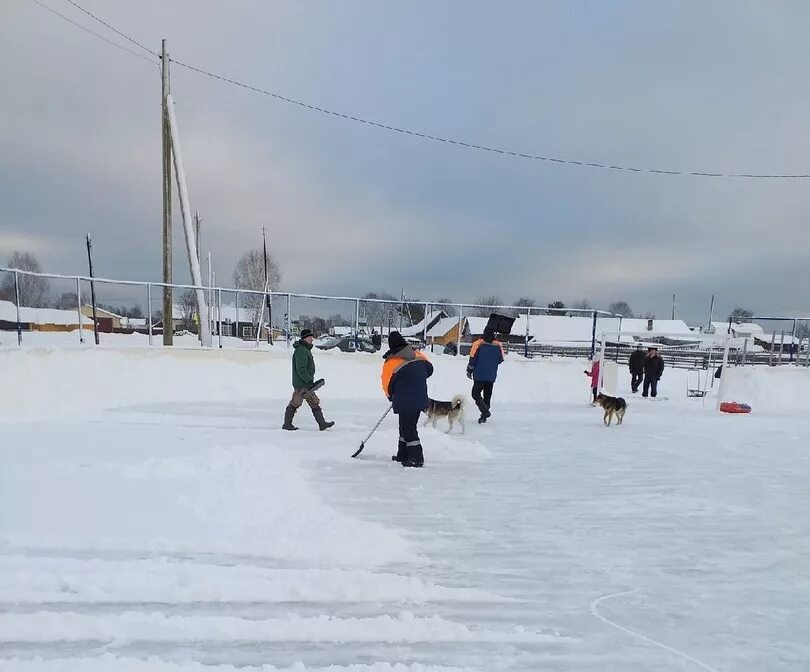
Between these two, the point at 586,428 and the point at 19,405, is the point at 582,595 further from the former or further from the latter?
the point at 19,405

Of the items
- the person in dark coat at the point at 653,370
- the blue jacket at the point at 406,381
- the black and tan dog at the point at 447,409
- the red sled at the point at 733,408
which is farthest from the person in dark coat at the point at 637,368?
the blue jacket at the point at 406,381

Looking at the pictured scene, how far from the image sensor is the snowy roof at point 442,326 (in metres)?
16.5

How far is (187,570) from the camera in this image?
3.30 meters

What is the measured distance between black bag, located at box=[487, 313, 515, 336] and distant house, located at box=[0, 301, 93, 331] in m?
9.22

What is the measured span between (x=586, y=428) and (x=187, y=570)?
25.1ft

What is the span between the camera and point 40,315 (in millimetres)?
11164

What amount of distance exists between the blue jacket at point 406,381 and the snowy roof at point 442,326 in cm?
1016

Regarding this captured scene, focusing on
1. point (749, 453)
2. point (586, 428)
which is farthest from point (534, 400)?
point (749, 453)

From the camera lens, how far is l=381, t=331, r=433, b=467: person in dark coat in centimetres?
606

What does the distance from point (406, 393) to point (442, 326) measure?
11.3m

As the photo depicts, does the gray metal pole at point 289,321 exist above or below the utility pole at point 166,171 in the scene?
below

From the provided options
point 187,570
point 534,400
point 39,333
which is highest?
point 39,333

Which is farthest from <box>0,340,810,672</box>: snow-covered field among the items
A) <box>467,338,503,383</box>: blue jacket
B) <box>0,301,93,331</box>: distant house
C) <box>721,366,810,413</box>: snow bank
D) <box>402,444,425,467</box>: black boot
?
<box>721,366,810,413</box>: snow bank

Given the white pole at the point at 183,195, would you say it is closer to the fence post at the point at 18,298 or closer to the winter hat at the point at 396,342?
the fence post at the point at 18,298
